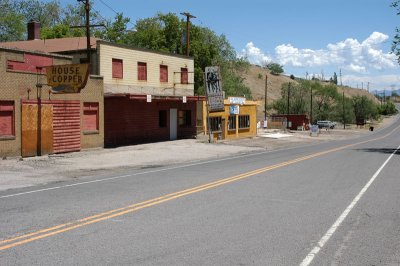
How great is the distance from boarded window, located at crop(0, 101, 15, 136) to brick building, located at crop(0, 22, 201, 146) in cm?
817

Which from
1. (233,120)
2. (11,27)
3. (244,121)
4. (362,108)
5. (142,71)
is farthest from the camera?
(362,108)

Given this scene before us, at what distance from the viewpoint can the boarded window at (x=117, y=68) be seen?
33.5 m

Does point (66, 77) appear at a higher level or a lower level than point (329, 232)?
higher

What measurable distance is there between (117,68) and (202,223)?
86.2 ft

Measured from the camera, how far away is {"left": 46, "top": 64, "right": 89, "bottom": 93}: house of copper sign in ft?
76.9

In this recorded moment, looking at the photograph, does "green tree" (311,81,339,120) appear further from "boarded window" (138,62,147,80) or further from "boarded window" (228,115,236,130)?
"boarded window" (138,62,147,80)

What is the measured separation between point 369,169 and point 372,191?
7017mm

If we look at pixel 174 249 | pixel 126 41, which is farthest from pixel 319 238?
pixel 126 41

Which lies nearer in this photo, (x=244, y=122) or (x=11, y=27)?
(x=244, y=122)

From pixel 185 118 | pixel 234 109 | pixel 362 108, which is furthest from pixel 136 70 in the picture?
pixel 362 108

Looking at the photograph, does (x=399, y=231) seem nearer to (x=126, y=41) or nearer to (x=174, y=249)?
(x=174, y=249)

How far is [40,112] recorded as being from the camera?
24484mm

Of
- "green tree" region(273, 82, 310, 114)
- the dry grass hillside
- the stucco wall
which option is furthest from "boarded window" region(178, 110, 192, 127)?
the dry grass hillside

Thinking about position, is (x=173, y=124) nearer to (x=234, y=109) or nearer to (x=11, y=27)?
(x=234, y=109)
